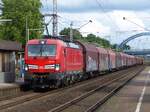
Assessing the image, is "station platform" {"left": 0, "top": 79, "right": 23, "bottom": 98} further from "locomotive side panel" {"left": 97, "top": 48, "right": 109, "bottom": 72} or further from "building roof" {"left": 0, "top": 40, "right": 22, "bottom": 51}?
"locomotive side panel" {"left": 97, "top": 48, "right": 109, "bottom": 72}

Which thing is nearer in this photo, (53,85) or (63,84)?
(53,85)

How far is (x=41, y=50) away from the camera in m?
31.7

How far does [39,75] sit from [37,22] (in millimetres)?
56620

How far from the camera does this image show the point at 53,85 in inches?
1252

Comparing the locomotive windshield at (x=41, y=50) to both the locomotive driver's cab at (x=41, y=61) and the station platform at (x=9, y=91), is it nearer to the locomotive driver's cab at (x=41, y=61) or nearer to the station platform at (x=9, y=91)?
the locomotive driver's cab at (x=41, y=61)

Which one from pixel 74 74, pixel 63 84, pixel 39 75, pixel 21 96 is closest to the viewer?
pixel 21 96

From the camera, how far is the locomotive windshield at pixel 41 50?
31.6m

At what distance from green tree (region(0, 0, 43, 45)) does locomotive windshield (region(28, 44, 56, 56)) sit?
52945 millimetres

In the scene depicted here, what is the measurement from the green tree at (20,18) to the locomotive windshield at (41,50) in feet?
174

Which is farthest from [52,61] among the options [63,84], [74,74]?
Answer: [74,74]

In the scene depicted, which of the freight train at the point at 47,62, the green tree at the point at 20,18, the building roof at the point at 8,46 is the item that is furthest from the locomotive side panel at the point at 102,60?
the green tree at the point at 20,18

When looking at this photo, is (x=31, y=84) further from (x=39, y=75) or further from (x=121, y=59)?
(x=121, y=59)

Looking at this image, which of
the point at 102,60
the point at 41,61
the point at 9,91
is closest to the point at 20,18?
the point at 102,60

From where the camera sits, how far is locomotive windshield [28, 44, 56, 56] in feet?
104
